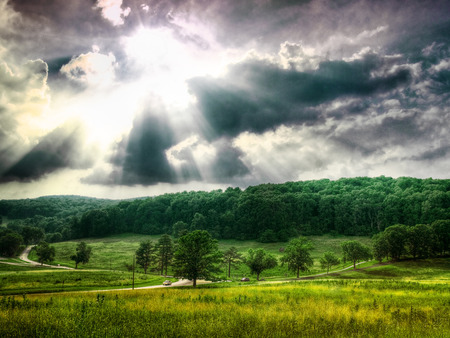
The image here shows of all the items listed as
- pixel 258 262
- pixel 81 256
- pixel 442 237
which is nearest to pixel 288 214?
pixel 442 237

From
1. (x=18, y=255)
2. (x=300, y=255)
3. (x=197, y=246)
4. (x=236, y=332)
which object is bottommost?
(x=18, y=255)

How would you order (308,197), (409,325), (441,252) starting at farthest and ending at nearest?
(308,197)
(441,252)
(409,325)

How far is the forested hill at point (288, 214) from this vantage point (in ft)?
466

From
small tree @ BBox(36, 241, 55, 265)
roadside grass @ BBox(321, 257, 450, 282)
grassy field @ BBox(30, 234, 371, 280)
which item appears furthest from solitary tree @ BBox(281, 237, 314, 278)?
small tree @ BBox(36, 241, 55, 265)

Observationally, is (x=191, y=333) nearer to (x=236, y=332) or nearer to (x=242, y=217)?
(x=236, y=332)

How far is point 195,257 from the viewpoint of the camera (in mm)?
50375

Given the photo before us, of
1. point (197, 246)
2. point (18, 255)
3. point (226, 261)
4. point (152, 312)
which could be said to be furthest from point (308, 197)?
point (152, 312)

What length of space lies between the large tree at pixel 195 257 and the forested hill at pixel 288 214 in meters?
85.6

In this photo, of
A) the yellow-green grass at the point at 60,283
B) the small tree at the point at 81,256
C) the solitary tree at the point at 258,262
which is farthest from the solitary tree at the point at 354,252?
the small tree at the point at 81,256

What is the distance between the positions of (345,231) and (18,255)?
172001 mm

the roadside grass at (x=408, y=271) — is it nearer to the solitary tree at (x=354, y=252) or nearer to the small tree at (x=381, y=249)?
the small tree at (x=381, y=249)

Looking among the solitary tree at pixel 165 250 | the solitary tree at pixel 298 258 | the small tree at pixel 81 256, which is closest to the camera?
the solitary tree at pixel 298 258

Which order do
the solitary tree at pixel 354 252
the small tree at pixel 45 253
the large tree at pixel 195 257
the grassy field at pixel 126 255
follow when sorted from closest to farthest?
the large tree at pixel 195 257, the solitary tree at pixel 354 252, the grassy field at pixel 126 255, the small tree at pixel 45 253

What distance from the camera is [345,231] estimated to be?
501 ft
